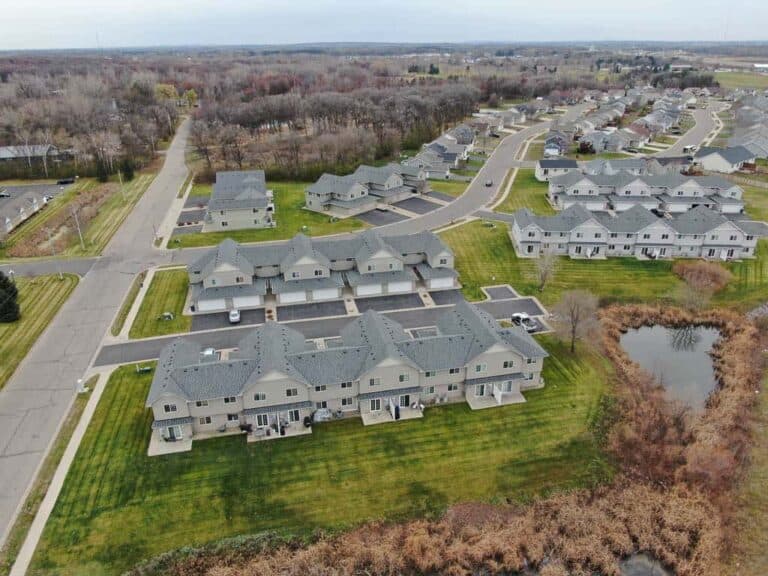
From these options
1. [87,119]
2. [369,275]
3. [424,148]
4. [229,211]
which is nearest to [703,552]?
[369,275]

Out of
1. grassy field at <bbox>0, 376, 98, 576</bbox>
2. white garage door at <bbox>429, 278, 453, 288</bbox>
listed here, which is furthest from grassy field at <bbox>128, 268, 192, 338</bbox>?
white garage door at <bbox>429, 278, 453, 288</bbox>

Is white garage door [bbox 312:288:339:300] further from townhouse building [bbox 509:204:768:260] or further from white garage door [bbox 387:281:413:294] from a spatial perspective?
townhouse building [bbox 509:204:768:260]

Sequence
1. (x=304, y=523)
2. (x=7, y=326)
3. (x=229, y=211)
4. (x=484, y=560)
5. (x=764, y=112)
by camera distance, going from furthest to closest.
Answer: (x=764, y=112) → (x=229, y=211) → (x=7, y=326) → (x=304, y=523) → (x=484, y=560)

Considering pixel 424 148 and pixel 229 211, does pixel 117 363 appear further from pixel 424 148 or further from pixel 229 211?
pixel 424 148

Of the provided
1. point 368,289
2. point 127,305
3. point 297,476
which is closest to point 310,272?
point 368,289

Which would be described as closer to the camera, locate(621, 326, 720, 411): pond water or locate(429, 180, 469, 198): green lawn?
locate(621, 326, 720, 411): pond water

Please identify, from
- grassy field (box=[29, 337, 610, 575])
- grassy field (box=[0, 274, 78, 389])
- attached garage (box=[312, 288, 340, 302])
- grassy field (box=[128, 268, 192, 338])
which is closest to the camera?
grassy field (box=[29, 337, 610, 575])
